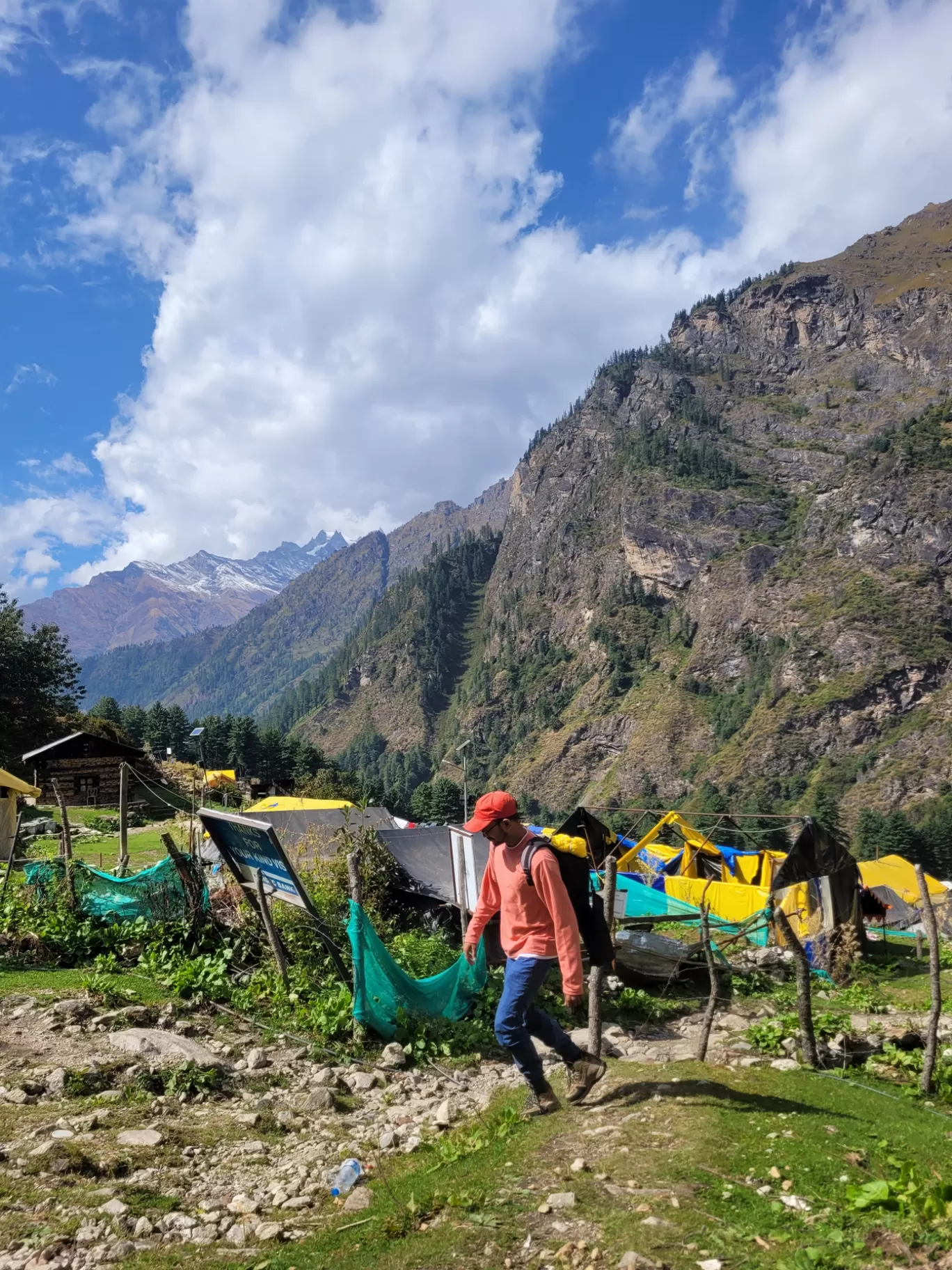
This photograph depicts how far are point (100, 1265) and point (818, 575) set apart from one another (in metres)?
180

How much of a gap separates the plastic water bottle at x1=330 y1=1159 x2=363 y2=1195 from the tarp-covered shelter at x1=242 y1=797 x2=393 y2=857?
31.0ft

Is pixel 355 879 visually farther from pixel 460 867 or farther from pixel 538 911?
pixel 460 867

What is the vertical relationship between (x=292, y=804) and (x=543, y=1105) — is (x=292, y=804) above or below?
above

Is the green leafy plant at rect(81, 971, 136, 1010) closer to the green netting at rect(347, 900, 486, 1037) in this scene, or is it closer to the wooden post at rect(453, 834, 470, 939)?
the green netting at rect(347, 900, 486, 1037)

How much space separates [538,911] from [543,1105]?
1.56 m

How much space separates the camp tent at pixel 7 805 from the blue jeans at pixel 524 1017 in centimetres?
2171

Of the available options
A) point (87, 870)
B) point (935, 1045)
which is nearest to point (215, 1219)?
point (935, 1045)

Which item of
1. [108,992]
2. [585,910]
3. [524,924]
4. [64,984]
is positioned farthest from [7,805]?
[524,924]

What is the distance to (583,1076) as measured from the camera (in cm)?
584

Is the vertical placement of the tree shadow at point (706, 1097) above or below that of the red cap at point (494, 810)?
below

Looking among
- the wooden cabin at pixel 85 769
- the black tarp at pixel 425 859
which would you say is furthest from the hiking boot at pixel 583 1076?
the wooden cabin at pixel 85 769

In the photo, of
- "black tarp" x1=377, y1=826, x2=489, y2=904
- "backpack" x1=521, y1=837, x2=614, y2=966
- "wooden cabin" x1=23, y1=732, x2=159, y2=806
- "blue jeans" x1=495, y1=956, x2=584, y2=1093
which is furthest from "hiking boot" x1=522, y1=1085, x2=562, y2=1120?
"wooden cabin" x1=23, y1=732, x2=159, y2=806

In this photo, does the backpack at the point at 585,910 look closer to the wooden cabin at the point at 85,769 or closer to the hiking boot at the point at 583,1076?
the hiking boot at the point at 583,1076

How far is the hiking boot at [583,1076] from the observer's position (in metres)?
5.84
